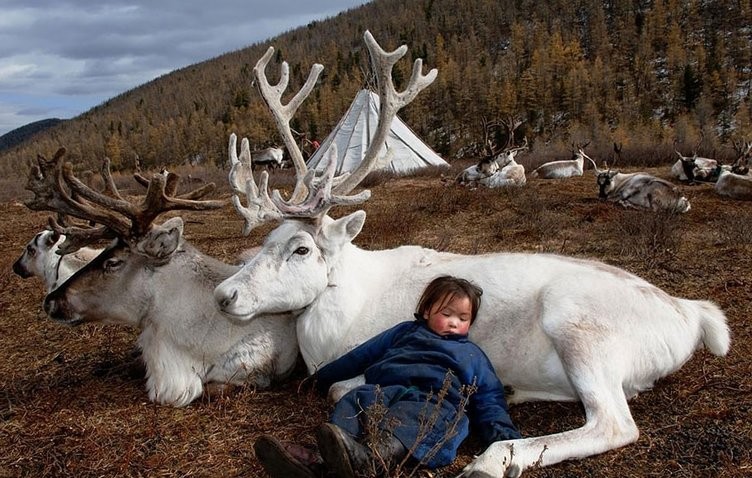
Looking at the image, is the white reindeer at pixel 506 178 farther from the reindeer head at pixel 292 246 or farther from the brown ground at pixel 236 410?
the reindeer head at pixel 292 246

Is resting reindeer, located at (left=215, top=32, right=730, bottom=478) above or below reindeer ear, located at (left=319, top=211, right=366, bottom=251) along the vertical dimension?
below

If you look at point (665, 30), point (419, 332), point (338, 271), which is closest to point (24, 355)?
point (338, 271)

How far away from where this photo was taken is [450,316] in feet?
10.0

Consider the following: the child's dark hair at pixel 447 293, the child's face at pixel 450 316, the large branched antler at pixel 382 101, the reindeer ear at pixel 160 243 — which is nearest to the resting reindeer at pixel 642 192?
the large branched antler at pixel 382 101

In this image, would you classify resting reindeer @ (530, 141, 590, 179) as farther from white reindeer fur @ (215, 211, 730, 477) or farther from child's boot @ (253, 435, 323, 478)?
child's boot @ (253, 435, 323, 478)

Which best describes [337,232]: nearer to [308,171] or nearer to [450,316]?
[308,171]

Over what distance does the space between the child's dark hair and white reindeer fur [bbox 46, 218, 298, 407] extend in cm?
94

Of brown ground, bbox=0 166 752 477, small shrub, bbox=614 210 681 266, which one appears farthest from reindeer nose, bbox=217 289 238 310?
small shrub, bbox=614 210 681 266

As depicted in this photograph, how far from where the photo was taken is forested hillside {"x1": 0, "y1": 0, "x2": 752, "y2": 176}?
166ft

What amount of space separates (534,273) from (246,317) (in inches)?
63.5

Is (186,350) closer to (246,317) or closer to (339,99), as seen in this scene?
(246,317)

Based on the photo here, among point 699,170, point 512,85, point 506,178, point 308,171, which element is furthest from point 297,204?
point 512,85

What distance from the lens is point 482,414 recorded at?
2816 mm

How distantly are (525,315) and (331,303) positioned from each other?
3.53 feet
